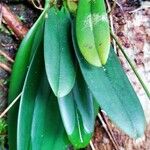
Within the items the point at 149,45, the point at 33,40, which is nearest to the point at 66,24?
the point at 33,40

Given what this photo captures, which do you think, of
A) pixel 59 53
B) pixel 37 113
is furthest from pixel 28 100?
pixel 59 53

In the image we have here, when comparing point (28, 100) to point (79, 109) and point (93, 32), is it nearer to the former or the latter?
point (79, 109)

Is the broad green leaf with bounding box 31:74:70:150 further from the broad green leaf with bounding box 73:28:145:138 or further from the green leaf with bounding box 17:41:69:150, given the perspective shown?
the broad green leaf with bounding box 73:28:145:138

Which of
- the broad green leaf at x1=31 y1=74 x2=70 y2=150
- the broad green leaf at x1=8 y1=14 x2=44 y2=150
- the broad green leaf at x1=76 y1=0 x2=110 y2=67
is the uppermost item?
the broad green leaf at x1=76 y1=0 x2=110 y2=67

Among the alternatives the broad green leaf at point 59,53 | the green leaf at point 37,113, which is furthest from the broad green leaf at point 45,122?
the broad green leaf at point 59,53

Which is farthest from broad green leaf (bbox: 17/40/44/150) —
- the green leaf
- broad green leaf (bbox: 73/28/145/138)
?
broad green leaf (bbox: 73/28/145/138)

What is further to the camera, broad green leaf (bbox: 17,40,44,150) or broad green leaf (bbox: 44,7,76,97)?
broad green leaf (bbox: 17,40,44,150)

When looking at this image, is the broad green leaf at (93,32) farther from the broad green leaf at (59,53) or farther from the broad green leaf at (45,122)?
the broad green leaf at (45,122)
